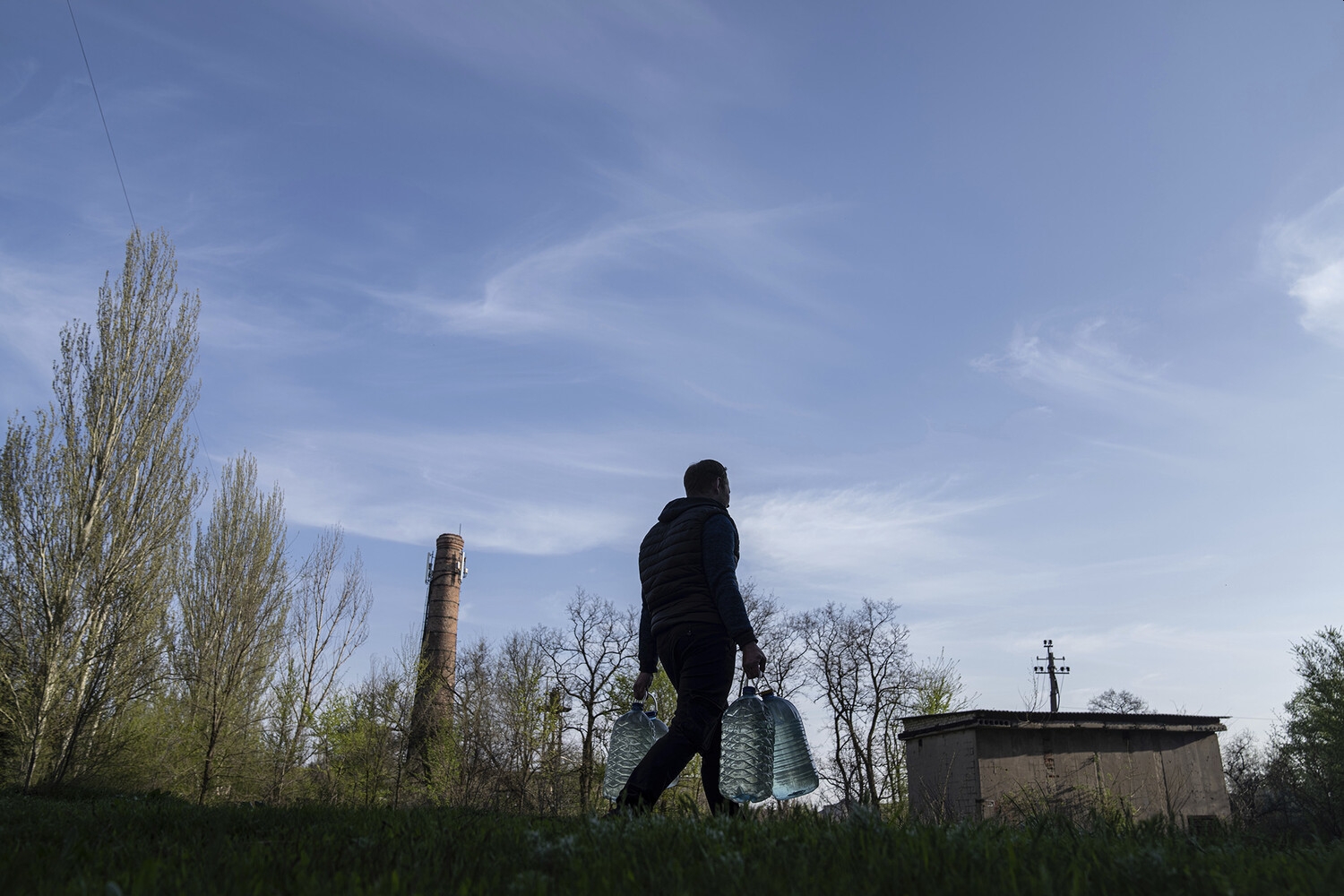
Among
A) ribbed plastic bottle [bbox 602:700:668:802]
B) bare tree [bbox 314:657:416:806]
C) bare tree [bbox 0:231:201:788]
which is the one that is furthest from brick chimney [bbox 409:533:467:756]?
ribbed plastic bottle [bbox 602:700:668:802]

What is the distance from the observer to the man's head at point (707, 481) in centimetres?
533

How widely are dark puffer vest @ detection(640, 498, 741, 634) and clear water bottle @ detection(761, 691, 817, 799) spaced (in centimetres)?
64

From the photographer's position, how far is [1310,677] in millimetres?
38500

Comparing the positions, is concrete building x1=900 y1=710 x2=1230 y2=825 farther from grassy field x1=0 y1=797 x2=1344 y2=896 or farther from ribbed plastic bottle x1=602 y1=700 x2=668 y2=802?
grassy field x1=0 y1=797 x2=1344 y2=896

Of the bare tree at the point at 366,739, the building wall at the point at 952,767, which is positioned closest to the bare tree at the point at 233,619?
the bare tree at the point at 366,739

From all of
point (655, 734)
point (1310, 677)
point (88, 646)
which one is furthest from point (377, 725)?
point (1310, 677)

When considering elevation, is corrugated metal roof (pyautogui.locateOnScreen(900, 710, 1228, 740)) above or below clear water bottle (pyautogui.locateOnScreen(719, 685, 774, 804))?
above

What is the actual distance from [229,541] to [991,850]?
29585 millimetres

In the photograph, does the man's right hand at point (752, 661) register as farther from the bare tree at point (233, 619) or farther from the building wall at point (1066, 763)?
the bare tree at point (233, 619)

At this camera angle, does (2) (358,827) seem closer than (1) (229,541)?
Yes

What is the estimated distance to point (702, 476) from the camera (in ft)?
17.5

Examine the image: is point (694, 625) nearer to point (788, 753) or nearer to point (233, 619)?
point (788, 753)

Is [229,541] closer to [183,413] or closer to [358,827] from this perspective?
[183,413]

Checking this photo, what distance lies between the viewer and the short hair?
533cm
